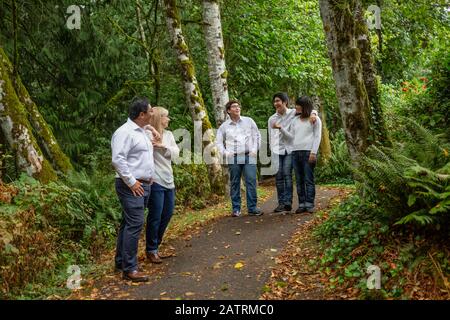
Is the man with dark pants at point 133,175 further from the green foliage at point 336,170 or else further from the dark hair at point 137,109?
the green foliage at point 336,170

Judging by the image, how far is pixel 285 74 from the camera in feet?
55.0

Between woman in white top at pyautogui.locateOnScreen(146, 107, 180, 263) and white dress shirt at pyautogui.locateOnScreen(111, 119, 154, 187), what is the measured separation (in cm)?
49

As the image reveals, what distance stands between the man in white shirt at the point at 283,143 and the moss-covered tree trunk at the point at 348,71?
6.56ft

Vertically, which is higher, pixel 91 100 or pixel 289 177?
pixel 91 100

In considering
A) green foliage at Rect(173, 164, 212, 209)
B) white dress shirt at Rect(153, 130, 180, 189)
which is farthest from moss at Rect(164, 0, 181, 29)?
white dress shirt at Rect(153, 130, 180, 189)

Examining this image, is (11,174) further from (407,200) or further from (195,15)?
(195,15)

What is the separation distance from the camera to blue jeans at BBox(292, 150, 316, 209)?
887 centimetres

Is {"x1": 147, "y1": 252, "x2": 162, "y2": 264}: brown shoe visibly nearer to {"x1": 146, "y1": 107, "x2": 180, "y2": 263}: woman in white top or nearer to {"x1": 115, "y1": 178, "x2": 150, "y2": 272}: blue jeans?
{"x1": 146, "y1": 107, "x2": 180, "y2": 263}: woman in white top

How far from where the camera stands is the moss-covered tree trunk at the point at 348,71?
6.88 meters

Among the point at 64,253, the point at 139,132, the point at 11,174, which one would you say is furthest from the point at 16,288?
the point at 11,174

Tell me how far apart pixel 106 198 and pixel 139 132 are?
3782 millimetres

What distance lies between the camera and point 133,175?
5957 mm

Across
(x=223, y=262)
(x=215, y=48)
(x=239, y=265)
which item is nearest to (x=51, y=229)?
(x=223, y=262)
